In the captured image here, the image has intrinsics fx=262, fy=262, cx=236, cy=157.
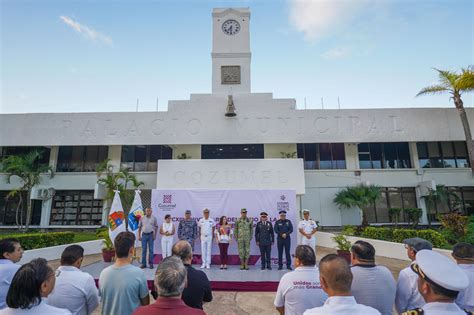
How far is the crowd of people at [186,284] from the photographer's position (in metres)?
1.65

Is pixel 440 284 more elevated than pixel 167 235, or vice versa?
pixel 440 284

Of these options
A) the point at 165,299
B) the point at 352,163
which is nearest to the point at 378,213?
the point at 352,163

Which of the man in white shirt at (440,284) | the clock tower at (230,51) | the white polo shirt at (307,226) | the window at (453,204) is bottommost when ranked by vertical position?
the white polo shirt at (307,226)

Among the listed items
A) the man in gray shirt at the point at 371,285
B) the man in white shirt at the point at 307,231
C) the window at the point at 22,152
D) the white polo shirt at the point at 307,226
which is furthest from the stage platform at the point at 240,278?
the window at the point at 22,152

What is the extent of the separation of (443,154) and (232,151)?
12218mm

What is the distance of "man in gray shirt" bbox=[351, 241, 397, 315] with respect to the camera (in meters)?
2.33

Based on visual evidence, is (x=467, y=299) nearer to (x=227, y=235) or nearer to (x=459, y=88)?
(x=227, y=235)

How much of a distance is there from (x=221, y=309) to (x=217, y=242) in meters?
2.99

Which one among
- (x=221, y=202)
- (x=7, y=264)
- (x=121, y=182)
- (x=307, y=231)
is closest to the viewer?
(x=7, y=264)

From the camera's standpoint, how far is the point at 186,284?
7.88ft

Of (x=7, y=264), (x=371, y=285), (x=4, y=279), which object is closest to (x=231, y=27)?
(x=7, y=264)

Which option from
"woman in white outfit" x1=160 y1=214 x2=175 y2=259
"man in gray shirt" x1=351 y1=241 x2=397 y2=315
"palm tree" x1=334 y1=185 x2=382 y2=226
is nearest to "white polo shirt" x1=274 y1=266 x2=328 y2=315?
"man in gray shirt" x1=351 y1=241 x2=397 y2=315

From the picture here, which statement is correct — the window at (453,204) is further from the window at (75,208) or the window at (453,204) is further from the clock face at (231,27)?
the window at (75,208)

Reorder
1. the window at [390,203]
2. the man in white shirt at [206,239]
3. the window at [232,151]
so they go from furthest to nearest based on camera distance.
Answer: the window at [232,151], the window at [390,203], the man in white shirt at [206,239]
